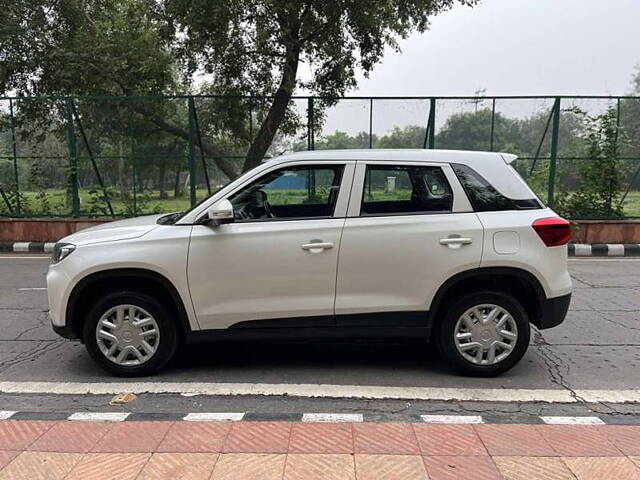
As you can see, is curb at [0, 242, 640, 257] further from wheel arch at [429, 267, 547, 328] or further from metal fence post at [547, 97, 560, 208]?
wheel arch at [429, 267, 547, 328]

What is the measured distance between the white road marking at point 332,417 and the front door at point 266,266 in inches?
31.3

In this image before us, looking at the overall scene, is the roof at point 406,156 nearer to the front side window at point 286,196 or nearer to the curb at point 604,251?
the front side window at point 286,196

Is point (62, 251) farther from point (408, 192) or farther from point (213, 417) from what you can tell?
point (408, 192)

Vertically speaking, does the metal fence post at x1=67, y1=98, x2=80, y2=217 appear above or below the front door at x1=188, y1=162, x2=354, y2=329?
above

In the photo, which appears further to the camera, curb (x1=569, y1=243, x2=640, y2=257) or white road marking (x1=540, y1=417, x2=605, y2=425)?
curb (x1=569, y1=243, x2=640, y2=257)

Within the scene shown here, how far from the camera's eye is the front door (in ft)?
13.5

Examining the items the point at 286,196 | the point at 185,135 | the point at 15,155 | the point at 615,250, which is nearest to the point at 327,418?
the point at 286,196

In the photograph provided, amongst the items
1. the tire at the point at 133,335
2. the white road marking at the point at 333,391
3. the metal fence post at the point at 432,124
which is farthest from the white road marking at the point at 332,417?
the metal fence post at the point at 432,124

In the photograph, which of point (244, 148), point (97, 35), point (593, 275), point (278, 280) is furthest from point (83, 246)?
point (97, 35)

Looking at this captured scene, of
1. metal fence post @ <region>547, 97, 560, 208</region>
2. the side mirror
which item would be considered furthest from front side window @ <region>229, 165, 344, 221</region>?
metal fence post @ <region>547, 97, 560, 208</region>

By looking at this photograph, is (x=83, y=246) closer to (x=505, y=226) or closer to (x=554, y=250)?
(x=505, y=226)

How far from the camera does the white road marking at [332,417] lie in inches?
140

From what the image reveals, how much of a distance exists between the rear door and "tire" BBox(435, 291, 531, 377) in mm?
251

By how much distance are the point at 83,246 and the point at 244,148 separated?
8732mm
